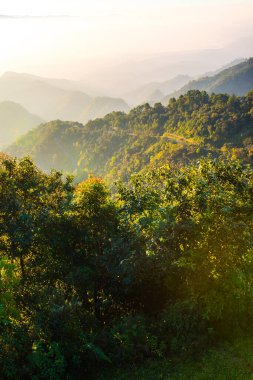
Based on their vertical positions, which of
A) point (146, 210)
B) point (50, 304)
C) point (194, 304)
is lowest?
point (194, 304)

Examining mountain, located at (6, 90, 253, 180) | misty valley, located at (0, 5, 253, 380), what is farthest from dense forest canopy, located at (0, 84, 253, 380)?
mountain, located at (6, 90, 253, 180)

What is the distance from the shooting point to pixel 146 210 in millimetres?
21000

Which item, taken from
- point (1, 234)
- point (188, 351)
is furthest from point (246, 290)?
point (1, 234)

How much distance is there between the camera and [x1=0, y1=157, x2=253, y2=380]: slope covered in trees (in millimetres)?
15969

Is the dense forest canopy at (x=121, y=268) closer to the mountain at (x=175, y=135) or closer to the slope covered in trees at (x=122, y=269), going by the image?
the slope covered in trees at (x=122, y=269)

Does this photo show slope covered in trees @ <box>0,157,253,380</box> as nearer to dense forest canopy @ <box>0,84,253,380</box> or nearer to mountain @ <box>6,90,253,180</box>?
dense forest canopy @ <box>0,84,253,380</box>

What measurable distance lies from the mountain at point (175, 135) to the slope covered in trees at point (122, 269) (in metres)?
99.0

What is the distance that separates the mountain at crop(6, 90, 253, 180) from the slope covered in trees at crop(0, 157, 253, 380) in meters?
99.0

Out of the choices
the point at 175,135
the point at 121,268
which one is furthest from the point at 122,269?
the point at 175,135

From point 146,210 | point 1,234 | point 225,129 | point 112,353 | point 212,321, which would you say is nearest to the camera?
point 112,353

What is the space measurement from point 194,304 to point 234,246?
311 cm

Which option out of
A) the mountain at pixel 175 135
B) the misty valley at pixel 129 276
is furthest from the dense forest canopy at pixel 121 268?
the mountain at pixel 175 135

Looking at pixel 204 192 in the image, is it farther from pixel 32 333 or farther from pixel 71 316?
pixel 32 333

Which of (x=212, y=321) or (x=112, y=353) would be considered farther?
(x=212, y=321)
